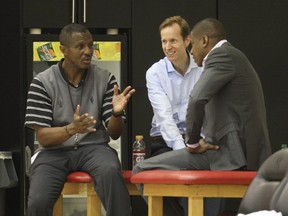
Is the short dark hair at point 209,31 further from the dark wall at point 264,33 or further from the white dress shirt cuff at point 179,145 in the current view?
the dark wall at point 264,33

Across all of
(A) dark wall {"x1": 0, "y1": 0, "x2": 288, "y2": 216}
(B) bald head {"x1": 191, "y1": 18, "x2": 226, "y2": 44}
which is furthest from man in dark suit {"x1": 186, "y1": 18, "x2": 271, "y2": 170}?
(A) dark wall {"x1": 0, "y1": 0, "x2": 288, "y2": 216}

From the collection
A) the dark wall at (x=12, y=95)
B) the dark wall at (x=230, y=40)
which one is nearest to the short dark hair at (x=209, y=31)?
the dark wall at (x=230, y=40)

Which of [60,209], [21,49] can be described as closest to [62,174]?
[60,209]

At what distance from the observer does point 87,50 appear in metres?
4.31

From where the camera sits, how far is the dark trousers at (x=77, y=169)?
3898mm

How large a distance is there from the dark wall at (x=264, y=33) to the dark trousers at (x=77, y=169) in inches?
80.6

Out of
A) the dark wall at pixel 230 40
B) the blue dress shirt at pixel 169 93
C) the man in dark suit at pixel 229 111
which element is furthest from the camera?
the dark wall at pixel 230 40

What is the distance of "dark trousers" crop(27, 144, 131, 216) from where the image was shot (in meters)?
3.90

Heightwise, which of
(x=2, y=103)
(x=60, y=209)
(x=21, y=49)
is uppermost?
(x=21, y=49)

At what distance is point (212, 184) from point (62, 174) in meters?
0.86

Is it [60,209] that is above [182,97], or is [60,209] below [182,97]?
below

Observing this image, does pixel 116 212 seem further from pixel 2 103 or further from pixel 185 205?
pixel 2 103

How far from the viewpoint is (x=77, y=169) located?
4.15 metres

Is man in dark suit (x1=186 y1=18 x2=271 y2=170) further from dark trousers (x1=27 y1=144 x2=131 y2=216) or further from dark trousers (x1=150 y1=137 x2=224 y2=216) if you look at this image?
dark trousers (x1=27 y1=144 x2=131 y2=216)
